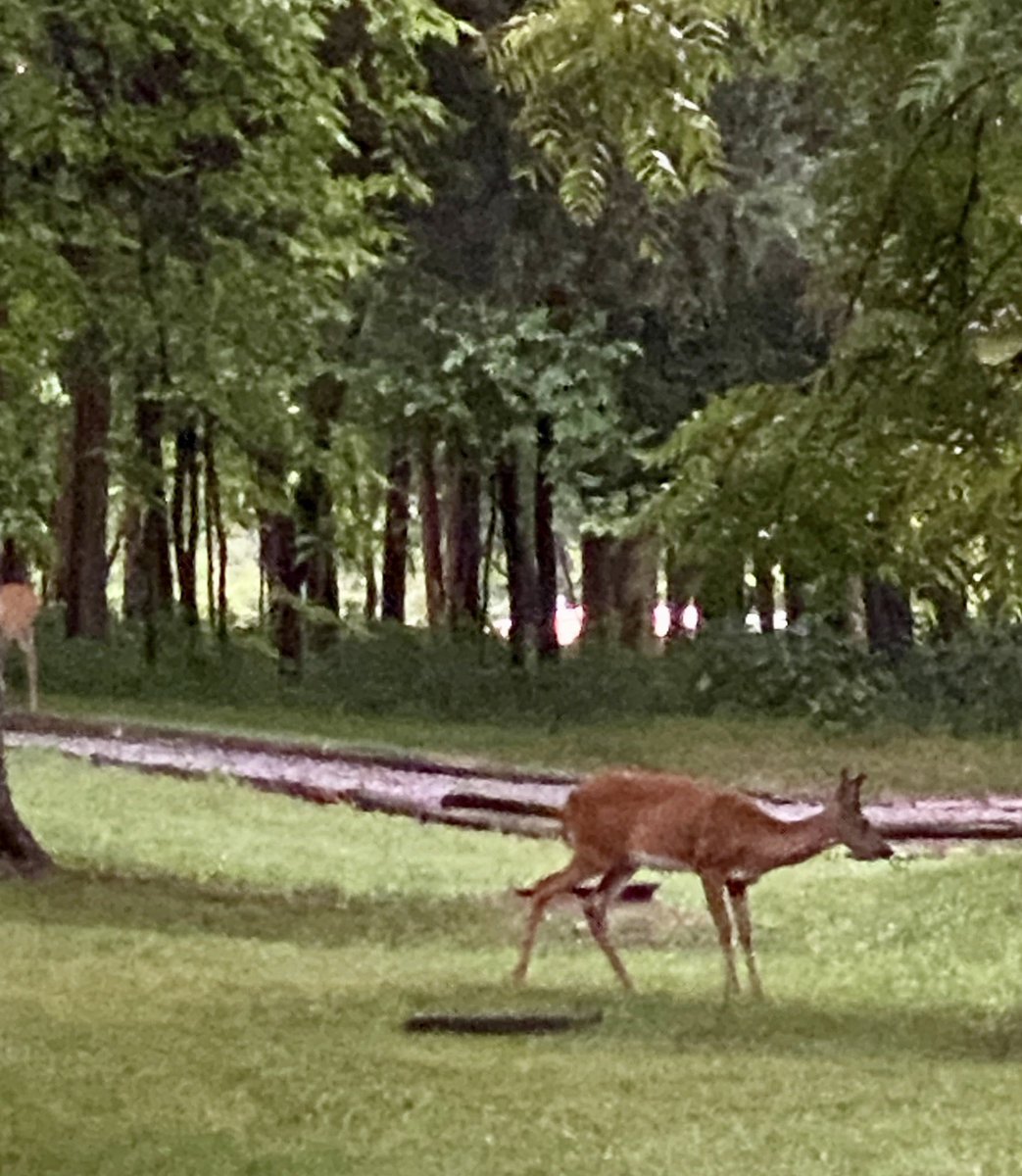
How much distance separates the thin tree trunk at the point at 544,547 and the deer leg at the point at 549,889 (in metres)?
17.7

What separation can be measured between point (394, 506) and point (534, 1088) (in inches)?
1203

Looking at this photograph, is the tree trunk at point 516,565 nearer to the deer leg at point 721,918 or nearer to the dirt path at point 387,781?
the dirt path at point 387,781

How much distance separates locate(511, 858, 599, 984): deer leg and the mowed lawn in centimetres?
14

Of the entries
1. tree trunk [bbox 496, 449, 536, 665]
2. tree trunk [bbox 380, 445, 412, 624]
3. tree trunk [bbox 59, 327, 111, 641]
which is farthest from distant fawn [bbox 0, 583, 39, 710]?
tree trunk [bbox 380, 445, 412, 624]

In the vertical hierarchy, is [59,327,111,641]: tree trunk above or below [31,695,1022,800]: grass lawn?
above

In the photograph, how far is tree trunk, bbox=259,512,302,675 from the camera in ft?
94.8

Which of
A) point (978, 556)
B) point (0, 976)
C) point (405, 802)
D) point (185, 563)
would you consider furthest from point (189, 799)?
point (185, 563)

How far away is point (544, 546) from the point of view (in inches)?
1180

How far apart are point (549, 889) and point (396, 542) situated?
28911 millimetres

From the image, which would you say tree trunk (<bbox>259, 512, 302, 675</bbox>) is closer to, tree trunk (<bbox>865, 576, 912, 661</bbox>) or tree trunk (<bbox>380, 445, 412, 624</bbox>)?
tree trunk (<bbox>380, 445, 412, 624</bbox>)

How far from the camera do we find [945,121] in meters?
9.15

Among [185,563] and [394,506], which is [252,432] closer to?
[185,563]

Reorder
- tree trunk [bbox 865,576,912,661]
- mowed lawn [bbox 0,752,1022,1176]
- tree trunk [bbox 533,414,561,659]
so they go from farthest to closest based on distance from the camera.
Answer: tree trunk [bbox 865,576,912,661], tree trunk [bbox 533,414,561,659], mowed lawn [bbox 0,752,1022,1176]

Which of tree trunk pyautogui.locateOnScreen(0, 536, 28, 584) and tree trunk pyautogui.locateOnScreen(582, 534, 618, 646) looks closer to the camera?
tree trunk pyautogui.locateOnScreen(582, 534, 618, 646)
